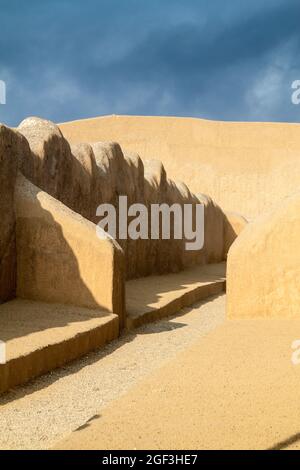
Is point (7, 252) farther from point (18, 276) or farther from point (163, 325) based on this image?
point (163, 325)

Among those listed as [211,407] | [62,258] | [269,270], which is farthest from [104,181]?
[211,407]

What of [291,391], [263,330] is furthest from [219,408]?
[263,330]

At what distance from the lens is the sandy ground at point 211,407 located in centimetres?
346

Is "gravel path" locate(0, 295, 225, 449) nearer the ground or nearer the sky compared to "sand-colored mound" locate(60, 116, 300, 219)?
nearer the ground

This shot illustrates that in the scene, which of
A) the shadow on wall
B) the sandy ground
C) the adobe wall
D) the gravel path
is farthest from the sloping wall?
the adobe wall

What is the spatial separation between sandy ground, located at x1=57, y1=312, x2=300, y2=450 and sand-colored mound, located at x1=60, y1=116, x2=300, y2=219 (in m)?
34.0

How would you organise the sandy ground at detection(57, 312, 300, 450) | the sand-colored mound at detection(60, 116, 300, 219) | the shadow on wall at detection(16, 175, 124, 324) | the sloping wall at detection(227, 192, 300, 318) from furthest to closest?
the sand-colored mound at detection(60, 116, 300, 219)
the shadow on wall at detection(16, 175, 124, 324)
the sloping wall at detection(227, 192, 300, 318)
the sandy ground at detection(57, 312, 300, 450)

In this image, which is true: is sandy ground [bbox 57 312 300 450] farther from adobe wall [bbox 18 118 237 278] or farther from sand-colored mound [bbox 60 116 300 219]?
sand-colored mound [bbox 60 116 300 219]

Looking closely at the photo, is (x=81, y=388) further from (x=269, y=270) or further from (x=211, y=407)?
(x=269, y=270)

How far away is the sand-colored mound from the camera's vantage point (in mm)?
41031

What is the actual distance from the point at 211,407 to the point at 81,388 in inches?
94.4

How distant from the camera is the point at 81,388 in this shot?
6121 millimetres

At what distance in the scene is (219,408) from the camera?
13.2ft

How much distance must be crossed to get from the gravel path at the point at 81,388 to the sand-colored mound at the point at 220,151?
1222 inches
